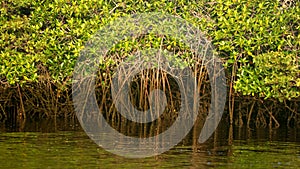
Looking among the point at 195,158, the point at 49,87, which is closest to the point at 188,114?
the point at 49,87

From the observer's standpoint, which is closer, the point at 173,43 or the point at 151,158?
the point at 151,158

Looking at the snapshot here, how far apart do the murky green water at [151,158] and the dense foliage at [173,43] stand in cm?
137

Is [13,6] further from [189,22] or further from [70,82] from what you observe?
[189,22]

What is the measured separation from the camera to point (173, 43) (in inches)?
612

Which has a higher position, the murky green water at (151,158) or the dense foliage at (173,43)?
the dense foliage at (173,43)

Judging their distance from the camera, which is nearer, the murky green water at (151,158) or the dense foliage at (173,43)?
the murky green water at (151,158)

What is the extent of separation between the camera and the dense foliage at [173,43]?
47.2ft

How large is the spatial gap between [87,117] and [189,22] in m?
3.12

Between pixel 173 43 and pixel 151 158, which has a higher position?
pixel 173 43

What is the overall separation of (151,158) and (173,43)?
5.65m

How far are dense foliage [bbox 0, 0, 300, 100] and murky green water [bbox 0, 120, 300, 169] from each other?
4.49 feet

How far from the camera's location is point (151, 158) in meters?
10.2

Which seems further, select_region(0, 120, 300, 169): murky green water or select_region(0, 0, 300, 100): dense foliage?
select_region(0, 0, 300, 100): dense foliage

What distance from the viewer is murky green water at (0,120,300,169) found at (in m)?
9.62
